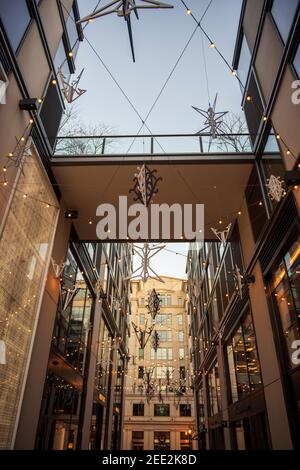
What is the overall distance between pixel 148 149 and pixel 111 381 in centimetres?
1390

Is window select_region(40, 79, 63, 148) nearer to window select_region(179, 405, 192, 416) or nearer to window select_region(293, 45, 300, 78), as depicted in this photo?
window select_region(293, 45, 300, 78)

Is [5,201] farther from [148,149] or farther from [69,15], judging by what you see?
[69,15]

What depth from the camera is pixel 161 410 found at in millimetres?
32906

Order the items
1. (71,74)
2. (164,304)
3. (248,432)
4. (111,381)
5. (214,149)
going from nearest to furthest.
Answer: (214,149)
(248,432)
(71,74)
(111,381)
(164,304)

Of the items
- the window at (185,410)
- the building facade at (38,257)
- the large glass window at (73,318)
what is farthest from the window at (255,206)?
the window at (185,410)

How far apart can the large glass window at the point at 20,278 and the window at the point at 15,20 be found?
241 cm

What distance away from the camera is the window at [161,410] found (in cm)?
3275

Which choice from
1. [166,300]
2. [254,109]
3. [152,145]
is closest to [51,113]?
[152,145]

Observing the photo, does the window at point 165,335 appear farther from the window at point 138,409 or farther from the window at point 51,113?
the window at point 51,113

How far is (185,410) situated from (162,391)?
293 centimetres

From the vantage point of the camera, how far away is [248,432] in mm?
9812

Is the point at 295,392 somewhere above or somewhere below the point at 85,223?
below
